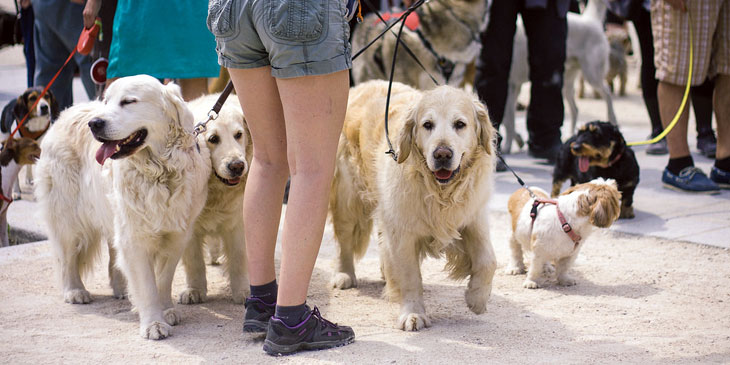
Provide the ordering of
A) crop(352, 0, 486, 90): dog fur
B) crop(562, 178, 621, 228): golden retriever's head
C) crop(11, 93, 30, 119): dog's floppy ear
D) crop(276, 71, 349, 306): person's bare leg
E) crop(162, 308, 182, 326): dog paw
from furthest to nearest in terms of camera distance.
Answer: crop(352, 0, 486, 90): dog fur < crop(11, 93, 30, 119): dog's floppy ear < crop(562, 178, 621, 228): golden retriever's head < crop(162, 308, 182, 326): dog paw < crop(276, 71, 349, 306): person's bare leg

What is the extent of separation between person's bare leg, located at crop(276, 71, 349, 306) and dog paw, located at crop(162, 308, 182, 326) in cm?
80

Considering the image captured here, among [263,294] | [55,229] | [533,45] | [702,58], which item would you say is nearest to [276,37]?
[263,294]

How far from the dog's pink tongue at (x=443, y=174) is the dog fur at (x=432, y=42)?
12.8 ft

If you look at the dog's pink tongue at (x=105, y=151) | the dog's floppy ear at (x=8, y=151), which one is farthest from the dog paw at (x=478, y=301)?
the dog's floppy ear at (x=8, y=151)

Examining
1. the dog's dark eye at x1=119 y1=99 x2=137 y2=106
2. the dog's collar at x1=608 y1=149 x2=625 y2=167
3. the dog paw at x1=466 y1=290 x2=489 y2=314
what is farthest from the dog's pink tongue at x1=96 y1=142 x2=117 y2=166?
the dog's collar at x1=608 y1=149 x2=625 y2=167

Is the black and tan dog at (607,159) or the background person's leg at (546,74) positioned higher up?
the background person's leg at (546,74)

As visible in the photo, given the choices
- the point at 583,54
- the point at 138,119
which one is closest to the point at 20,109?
the point at 138,119

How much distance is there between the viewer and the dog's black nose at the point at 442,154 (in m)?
3.23

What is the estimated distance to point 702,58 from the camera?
215 inches

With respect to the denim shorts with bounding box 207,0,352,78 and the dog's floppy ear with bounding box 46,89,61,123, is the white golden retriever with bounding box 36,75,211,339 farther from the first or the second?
the dog's floppy ear with bounding box 46,89,61,123

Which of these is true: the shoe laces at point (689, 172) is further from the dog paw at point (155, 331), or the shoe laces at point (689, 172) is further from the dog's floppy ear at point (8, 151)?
the dog's floppy ear at point (8, 151)

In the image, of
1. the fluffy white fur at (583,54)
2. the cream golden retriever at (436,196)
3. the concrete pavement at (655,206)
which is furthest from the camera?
the fluffy white fur at (583,54)

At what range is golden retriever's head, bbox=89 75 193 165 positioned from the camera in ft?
10.4

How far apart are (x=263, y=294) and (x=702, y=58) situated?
13.0 ft
